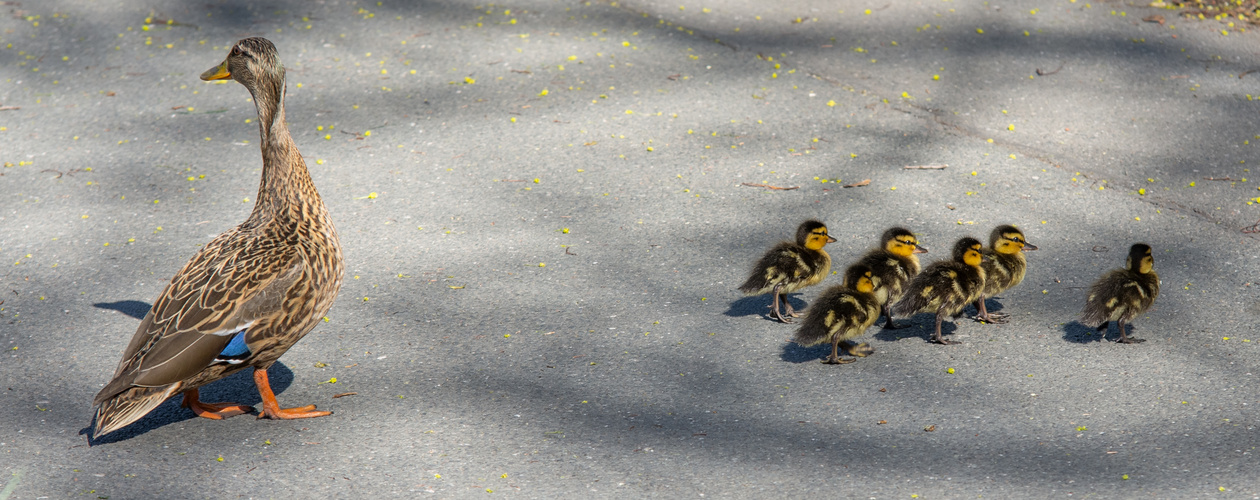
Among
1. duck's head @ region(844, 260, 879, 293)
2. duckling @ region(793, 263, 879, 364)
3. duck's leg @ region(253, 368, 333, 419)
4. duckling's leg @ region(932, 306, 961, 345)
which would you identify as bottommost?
duck's leg @ region(253, 368, 333, 419)

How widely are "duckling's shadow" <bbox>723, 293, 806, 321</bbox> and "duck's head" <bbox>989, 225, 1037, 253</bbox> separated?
47.8 inches

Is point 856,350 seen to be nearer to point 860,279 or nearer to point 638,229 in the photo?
point 860,279

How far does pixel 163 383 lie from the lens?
459 cm

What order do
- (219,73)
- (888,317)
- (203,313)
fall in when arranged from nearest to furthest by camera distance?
(203,313), (219,73), (888,317)

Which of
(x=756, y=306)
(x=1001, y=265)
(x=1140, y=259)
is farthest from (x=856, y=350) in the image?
(x=1140, y=259)

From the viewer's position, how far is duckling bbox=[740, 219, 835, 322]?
6023 mm

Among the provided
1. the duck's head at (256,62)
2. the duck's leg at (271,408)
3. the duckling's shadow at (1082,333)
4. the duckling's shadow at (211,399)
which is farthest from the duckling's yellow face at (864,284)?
the duck's head at (256,62)

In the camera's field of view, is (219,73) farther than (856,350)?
No

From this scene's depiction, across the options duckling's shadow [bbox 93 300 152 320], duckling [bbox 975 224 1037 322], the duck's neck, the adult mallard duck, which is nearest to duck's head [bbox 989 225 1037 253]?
duckling [bbox 975 224 1037 322]

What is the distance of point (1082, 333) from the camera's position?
5906 millimetres

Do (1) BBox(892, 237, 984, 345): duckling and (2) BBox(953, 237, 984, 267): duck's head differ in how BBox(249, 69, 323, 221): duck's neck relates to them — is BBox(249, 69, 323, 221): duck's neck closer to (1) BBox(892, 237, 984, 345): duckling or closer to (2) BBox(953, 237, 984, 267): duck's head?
(1) BBox(892, 237, 984, 345): duckling

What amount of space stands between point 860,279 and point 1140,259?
62.3 inches

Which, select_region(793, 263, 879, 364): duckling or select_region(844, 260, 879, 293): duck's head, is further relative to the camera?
select_region(844, 260, 879, 293): duck's head

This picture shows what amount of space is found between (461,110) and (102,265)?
3.19m
